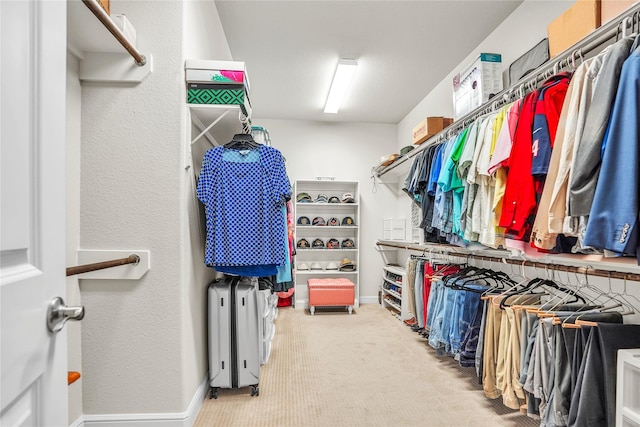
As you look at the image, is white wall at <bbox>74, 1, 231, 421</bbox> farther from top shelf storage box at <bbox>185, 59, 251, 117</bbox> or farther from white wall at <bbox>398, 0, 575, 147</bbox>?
white wall at <bbox>398, 0, 575, 147</bbox>

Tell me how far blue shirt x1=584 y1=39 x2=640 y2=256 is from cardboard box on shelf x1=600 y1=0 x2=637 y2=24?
52 cm

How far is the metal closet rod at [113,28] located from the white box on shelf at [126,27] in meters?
0.06

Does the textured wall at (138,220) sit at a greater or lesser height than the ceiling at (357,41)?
lesser

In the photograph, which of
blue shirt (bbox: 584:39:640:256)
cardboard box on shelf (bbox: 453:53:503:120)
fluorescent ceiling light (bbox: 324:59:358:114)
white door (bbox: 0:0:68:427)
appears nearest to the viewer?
white door (bbox: 0:0:68:427)

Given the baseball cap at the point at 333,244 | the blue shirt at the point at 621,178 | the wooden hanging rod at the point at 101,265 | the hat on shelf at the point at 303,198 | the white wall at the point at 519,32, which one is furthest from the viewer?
the baseball cap at the point at 333,244

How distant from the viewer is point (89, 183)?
1837mm

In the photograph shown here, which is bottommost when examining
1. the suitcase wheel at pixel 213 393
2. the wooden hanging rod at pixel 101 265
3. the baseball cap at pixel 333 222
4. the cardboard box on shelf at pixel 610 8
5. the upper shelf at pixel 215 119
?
the suitcase wheel at pixel 213 393

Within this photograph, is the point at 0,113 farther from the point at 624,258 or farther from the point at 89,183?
the point at 624,258

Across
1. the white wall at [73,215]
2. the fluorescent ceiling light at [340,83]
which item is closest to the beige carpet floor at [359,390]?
the white wall at [73,215]

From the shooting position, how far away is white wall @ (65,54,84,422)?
1.73 meters

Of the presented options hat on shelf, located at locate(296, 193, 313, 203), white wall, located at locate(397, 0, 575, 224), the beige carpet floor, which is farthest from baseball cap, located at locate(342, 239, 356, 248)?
white wall, located at locate(397, 0, 575, 224)

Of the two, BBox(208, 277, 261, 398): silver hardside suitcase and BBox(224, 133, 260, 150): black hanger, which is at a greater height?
BBox(224, 133, 260, 150): black hanger

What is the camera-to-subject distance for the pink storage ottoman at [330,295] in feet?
15.1

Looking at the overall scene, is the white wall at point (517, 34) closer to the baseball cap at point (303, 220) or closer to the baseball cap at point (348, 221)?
the baseball cap at point (348, 221)
